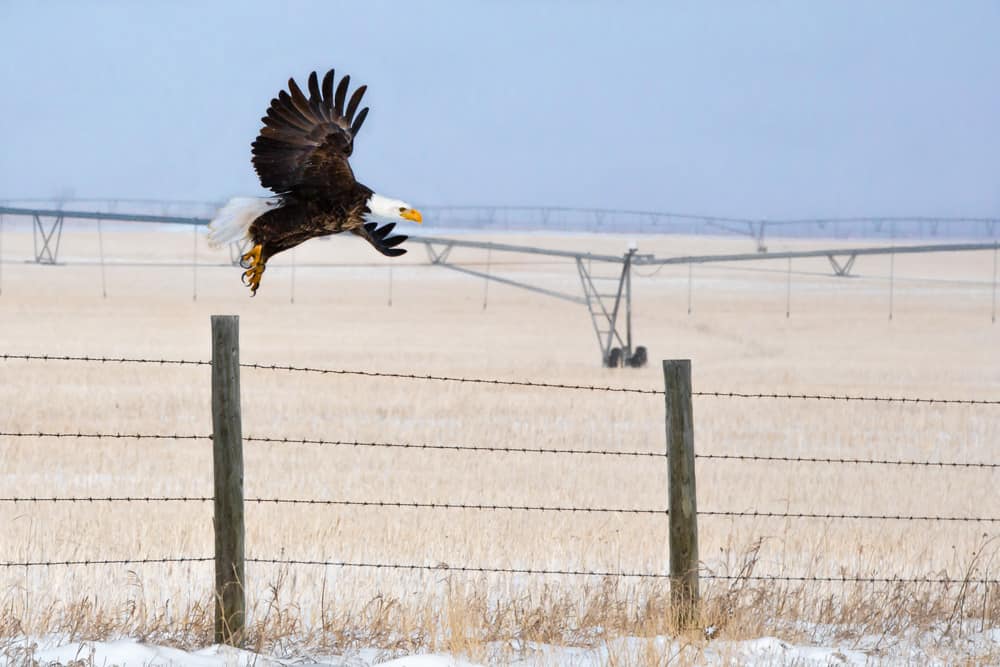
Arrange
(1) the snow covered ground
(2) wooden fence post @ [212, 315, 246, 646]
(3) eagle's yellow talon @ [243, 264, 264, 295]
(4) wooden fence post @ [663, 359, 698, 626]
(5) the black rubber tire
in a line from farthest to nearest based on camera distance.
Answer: (5) the black rubber tire → (4) wooden fence post @ [663, 359, 698, 626] → (2) wooden fence post @ [212, 315, 246, 646] → (1) the snow covered ground → (3) eagle's yellow talon @ [243, 264, 264, 295]

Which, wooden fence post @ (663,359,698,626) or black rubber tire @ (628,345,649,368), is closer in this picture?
wooden fence post @ (663,359,698,626)

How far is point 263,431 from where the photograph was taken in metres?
19.4

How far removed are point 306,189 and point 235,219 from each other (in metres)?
0.34

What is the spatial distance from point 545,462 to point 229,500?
1008cm

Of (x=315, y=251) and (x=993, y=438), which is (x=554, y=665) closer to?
(x=993, y=438)

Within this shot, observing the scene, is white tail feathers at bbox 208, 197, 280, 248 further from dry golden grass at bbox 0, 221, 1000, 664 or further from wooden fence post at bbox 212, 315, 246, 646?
dry golden grass at bbox 0, 221, 1000, 664

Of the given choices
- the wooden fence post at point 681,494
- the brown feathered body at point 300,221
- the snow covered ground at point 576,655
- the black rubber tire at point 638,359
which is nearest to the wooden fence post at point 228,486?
the snow covered ground at point 576,655

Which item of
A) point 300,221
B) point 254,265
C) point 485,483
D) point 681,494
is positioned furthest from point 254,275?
point 485,483

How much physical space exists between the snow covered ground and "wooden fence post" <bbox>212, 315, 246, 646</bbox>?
0.18 m

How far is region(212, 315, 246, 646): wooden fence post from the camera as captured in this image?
22.8ft

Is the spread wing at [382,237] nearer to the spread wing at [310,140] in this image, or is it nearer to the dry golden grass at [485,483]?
the spread wing at [310,140]

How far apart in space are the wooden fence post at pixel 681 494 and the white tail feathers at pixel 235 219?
7.65ft

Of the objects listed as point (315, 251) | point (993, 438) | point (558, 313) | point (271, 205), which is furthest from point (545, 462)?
point (315, 251)

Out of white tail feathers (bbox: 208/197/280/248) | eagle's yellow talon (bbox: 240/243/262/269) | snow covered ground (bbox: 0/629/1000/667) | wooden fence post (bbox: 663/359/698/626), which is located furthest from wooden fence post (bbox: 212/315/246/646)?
wooden fence post (bbox: 663/359/698/626)
